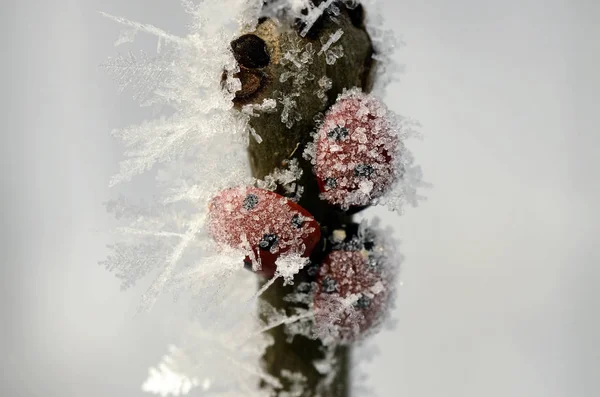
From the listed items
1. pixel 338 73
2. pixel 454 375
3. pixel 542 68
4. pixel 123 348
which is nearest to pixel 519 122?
pixel 542 68

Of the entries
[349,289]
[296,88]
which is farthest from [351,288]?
[296,88]

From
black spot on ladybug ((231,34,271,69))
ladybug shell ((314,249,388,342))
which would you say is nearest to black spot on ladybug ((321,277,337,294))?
ladybug shell ((314,249,388,342))

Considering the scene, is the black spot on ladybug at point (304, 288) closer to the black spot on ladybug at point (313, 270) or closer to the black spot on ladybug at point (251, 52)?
the black spot on ladybug at point (313, 270)

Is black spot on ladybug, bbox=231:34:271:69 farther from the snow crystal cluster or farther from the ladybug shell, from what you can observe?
the ladybug shell

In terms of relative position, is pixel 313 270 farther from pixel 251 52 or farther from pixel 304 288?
pixel 251 52

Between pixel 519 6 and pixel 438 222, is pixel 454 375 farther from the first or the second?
pixel 519 6

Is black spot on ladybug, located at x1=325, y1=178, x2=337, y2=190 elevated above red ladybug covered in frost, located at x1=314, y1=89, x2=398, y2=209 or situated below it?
below
